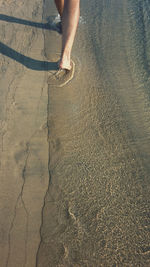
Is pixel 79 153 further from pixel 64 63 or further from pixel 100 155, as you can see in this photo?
pixel 64 63

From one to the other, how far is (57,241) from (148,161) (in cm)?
90

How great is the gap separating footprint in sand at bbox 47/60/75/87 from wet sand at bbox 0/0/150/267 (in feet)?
0.20

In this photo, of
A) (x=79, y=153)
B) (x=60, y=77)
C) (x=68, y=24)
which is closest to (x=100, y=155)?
(x=79, y=153)

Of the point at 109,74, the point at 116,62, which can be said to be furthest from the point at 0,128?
the point at 116,62

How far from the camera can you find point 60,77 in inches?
102

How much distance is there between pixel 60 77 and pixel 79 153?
3.09ft

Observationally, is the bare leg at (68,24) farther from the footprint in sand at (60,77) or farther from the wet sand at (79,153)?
the wet sand at (79,153)

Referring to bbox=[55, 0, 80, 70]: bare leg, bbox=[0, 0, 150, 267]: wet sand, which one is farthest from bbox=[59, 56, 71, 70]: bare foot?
bbox=[0, 0, 150, 267]: wet sand

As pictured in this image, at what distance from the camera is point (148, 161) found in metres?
1.97

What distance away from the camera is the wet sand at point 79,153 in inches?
63.0

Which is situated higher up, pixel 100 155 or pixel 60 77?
pixel 60 77

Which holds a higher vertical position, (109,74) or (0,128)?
(109,74)

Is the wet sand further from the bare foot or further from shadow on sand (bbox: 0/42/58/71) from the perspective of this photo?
the bare foot

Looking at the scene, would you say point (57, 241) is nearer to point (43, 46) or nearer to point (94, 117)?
point (94, 117)
